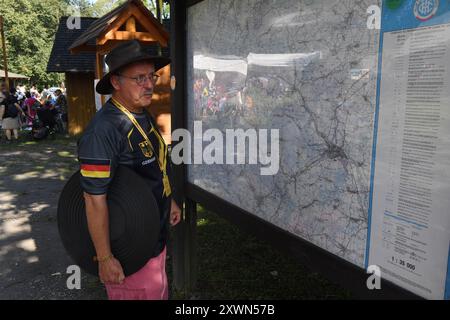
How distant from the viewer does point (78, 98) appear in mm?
15508

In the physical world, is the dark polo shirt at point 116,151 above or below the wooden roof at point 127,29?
below

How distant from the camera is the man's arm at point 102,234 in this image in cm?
220

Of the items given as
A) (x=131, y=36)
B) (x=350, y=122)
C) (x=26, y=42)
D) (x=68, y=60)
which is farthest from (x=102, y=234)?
(x=26, y=42)

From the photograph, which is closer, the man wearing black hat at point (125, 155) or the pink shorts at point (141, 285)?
the man wearing black hat at point (125, 155)

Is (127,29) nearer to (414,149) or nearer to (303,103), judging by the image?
(303,103)

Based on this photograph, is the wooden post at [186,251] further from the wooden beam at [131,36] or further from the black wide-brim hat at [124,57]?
the wooden beam at [131,36]

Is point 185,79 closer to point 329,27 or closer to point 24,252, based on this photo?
point 329,27

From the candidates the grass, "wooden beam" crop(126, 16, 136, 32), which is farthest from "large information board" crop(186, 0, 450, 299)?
"wooden beam" crop(126, 16, 136, 32)

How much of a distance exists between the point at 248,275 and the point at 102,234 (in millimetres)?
2516

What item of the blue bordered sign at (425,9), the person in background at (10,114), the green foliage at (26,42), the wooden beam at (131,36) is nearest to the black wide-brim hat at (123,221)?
the blue bordered sign at (425,9)

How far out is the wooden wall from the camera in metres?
15.4

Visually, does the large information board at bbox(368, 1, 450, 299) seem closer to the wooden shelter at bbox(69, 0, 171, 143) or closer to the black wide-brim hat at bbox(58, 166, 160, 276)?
the black wide-brim hat at bbox(58, 166, 160, 276)
